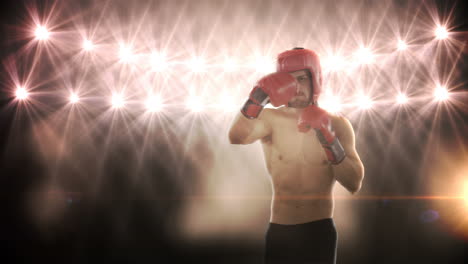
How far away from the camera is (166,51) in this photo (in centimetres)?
349

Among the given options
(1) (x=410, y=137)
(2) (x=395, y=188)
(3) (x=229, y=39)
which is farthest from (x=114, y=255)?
(1) (x=410, y=137)

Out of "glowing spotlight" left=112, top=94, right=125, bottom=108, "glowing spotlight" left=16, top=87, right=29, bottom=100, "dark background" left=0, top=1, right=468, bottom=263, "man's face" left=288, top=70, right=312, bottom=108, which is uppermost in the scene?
"glowing spotlight" left=112, top=94, right=125, bottom=108

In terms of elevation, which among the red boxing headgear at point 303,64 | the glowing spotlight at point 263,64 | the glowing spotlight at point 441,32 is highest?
the glowing spotlight at point 441,32

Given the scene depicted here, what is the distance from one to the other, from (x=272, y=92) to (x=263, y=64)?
2189mm

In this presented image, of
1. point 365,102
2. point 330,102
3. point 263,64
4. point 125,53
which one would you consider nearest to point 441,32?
point 365,102

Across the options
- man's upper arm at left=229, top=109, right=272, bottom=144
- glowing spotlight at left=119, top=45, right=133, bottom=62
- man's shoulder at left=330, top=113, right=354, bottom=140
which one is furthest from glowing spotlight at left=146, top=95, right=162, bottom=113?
man's shoulder at left=330, top=113, right=354, bottom=140

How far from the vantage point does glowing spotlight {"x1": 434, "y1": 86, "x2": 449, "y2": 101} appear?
10.9ft

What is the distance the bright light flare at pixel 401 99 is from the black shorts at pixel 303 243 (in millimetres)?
2674

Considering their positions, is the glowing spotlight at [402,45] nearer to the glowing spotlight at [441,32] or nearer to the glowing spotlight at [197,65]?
the glowing spotlight at [441,32]

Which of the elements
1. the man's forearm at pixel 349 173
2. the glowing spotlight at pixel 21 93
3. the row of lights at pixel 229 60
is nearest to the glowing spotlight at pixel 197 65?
the row of lights at pixel 229 60

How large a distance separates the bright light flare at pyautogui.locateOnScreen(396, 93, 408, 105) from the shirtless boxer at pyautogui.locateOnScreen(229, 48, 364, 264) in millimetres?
2329

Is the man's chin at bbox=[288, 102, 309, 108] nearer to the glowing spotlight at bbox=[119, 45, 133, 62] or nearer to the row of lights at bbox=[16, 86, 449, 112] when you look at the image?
the row of lights at bbox=[16, 86, 449, 112]

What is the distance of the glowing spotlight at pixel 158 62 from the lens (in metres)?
3.51

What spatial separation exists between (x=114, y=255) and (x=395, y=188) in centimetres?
406
